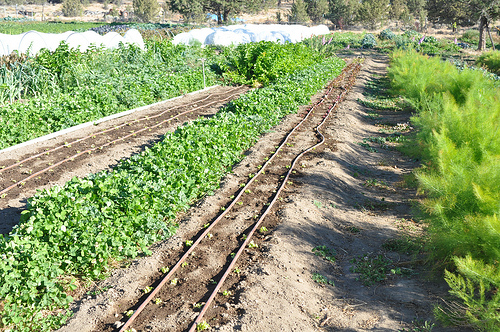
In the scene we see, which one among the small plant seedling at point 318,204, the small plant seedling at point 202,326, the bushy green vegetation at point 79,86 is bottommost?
the small plant seedling at point 202,326

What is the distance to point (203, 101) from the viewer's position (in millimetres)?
14922

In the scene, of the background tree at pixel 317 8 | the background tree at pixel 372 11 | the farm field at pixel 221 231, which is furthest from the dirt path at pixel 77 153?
the background tree at pixel 317 8

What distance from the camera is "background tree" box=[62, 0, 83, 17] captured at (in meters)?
75.1

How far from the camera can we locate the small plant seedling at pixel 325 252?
5941 millimetres

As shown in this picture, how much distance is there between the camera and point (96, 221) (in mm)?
5273

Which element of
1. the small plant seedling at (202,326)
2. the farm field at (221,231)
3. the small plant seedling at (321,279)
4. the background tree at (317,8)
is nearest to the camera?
the small plant seedling at (202,326)

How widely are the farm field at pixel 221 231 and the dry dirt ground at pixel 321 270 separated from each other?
2cm

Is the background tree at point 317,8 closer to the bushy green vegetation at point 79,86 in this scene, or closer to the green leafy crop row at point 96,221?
the bushy green vegetation at point 79,86

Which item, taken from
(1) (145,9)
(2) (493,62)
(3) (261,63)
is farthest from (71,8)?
(2) (493,62)

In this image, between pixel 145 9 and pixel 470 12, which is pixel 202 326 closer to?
pixel 470 12

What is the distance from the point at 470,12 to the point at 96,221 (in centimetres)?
4101

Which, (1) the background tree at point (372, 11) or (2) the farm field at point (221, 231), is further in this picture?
(1) the background tree at point (372, 11)

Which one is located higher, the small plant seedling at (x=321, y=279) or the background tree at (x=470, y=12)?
the background tree at (x=470, y=12)

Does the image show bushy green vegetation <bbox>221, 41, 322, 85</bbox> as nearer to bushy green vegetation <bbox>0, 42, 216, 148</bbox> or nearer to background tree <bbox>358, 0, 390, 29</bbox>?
bushy green vegetation <bbox>0, 42, 216, 148</bbox>
